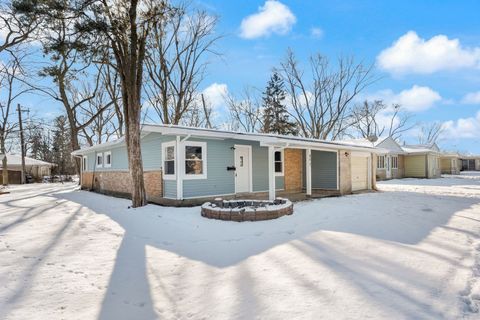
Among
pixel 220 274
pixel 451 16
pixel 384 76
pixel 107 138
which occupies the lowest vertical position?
pixel 220 274

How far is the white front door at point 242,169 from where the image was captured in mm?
10859

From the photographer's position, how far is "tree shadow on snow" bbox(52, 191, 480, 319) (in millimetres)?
3178

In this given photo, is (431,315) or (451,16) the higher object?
(451,16)

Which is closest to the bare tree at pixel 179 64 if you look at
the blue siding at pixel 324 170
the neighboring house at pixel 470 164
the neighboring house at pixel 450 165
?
the blue siding at pixel 324 170

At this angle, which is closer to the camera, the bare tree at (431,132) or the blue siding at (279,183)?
the blue siding at (279,183)

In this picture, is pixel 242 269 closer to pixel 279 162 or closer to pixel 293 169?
pixel 279 162

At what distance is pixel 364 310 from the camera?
262 cm

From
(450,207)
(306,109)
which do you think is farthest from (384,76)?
(450,207)

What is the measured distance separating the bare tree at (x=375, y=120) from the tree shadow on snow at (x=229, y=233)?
31.2m

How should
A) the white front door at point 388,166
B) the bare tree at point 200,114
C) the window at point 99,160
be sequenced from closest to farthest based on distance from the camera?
1. the window at point 99,160
2. the white front door at point 388,166
3. the bare tree at point 200,114

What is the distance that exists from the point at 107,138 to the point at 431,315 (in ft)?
108

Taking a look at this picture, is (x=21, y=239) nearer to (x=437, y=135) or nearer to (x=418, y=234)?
(x=418, y=234)

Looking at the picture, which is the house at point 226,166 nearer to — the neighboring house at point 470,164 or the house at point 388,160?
the house at point 388,160

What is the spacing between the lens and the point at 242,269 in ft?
12.5
